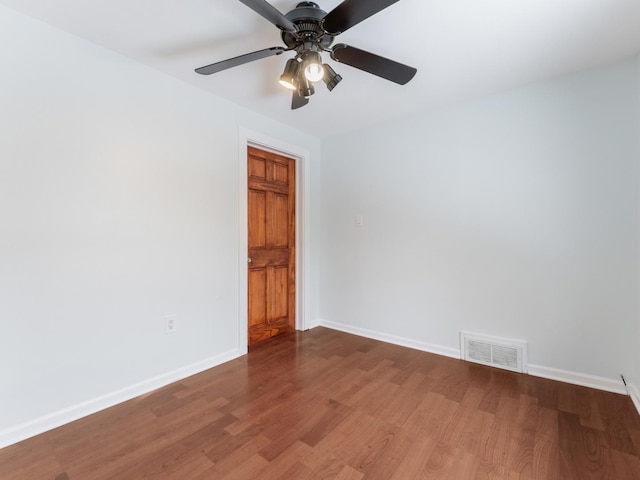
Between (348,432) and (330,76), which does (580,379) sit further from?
(330,76)

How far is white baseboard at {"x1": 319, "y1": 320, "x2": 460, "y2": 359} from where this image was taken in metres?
2.79

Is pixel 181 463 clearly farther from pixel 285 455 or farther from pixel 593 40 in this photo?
pixel 593 40

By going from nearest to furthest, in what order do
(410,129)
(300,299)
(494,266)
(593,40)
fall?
1. (593,40)
2. (494,266)
3. (410,129)
4. (300,299)

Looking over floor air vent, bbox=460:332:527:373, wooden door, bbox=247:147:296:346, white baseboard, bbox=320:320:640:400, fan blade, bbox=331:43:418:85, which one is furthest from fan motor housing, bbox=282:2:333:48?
white baseboard, bbox=320:320:640:400

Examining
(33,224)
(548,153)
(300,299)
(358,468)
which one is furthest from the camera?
(300,299)

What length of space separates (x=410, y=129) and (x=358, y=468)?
281 cm

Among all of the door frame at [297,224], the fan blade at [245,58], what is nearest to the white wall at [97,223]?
the door frame at [297,224]

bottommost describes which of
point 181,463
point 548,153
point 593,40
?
point 181,463

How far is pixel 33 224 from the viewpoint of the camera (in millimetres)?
1688

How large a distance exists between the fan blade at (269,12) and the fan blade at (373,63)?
294mm

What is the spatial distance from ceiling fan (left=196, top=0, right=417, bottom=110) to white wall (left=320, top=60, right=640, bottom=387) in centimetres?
129

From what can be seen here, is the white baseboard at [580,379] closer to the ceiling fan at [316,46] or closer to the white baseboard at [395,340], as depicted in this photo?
the white baseboard at [395,340]

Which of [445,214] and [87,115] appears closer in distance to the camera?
[87,115]

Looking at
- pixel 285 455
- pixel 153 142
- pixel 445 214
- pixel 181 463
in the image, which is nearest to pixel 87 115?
pixel 153 142
